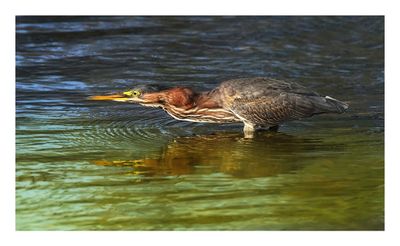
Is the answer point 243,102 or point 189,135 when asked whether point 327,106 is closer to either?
point 243,102

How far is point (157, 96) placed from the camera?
11.3 meters

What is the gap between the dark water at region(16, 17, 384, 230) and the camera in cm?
833

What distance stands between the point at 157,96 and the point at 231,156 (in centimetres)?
164

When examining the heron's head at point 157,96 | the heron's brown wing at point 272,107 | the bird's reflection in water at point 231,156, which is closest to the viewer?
the bird's reflection in water at point 231,156

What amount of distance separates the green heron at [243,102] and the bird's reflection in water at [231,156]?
291mm

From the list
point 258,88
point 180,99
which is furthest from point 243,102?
point 180,99

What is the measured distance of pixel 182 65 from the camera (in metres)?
15.2

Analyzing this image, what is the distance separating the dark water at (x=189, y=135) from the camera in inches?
328

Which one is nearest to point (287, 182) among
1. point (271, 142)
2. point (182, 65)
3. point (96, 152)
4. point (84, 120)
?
point (271, 142)

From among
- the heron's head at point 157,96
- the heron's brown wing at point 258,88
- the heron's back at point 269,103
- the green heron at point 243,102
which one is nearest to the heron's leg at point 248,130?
the green heron at point 243,102

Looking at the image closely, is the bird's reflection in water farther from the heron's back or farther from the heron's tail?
the heron's tail

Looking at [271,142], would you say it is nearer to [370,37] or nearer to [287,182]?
[287,182]

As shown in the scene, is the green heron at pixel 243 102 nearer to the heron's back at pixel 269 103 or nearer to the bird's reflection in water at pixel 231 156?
the heron's back at pixel 269 103

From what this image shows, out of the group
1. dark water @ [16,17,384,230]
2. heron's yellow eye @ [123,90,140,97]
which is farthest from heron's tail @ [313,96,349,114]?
heron's yellow eye @ [123,90,140,97]
